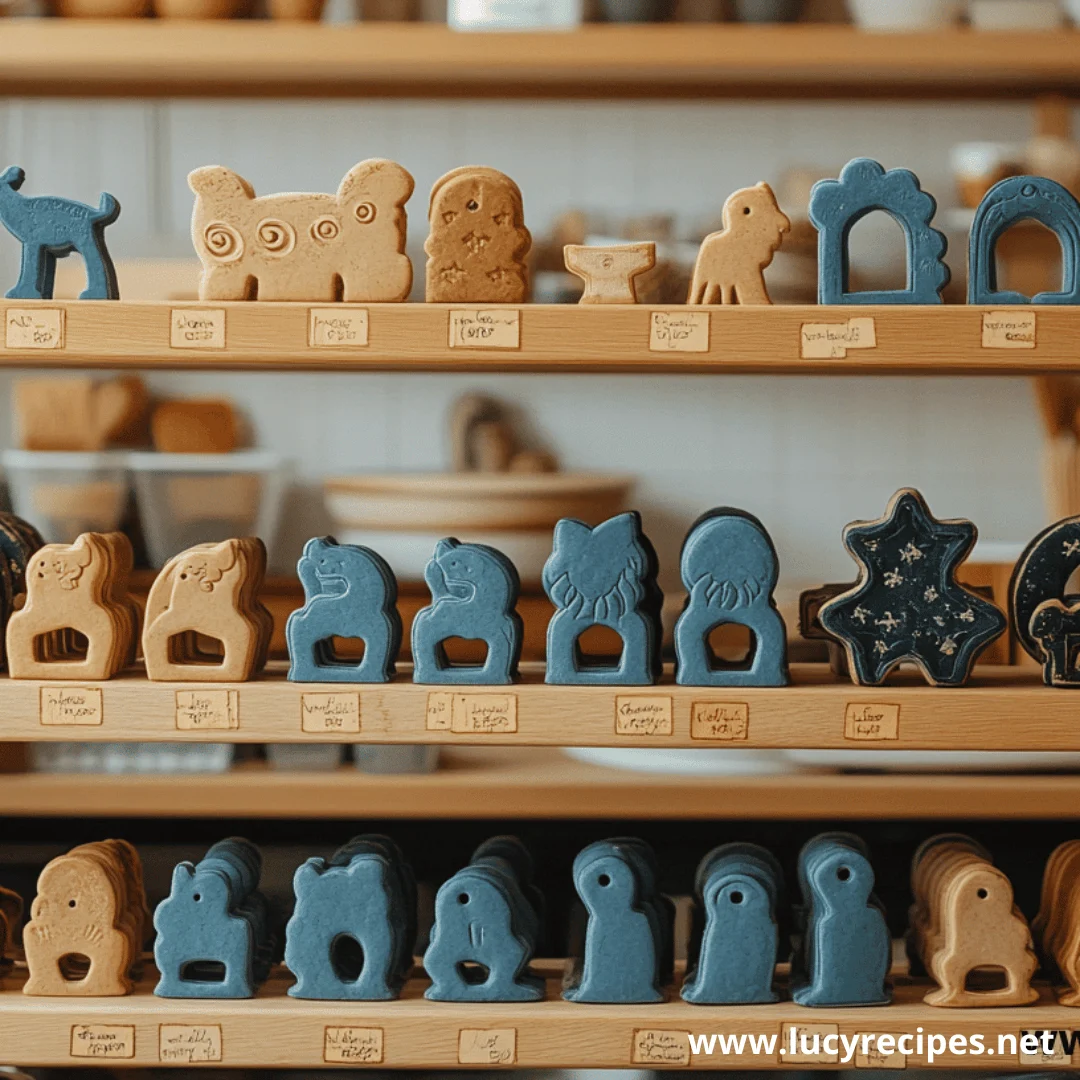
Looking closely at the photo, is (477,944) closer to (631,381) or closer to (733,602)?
(733,602)

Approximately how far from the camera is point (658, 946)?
1251mm

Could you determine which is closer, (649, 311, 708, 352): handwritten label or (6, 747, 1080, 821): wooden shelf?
(649, 311, 708, 352): handwritten label

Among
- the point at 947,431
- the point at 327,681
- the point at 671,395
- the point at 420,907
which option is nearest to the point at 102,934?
the point at 327,681

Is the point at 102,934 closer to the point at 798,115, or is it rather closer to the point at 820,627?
the point at 820,627

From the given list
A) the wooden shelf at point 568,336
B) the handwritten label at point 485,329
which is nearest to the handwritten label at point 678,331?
the wooden shelf at point 568,336

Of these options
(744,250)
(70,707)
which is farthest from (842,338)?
(70,707)

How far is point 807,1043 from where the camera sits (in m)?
1.20

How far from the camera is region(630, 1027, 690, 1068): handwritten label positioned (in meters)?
1.20

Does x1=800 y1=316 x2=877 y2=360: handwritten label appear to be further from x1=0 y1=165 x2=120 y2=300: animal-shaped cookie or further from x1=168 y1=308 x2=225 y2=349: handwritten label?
x1=0 y1=165 x2=120 y2=300: animal-shaped cookie

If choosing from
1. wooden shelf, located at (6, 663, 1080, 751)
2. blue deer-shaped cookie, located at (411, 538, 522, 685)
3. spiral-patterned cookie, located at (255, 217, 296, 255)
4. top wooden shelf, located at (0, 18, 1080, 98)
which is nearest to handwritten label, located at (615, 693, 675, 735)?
wooden shelf, located at (6, 663, 1080, 751)

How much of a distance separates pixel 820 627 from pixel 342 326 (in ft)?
1.78

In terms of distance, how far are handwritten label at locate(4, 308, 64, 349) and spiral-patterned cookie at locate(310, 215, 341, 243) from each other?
0.24 metres

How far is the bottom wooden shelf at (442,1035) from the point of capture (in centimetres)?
120

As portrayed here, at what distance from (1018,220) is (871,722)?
49 centimetres
